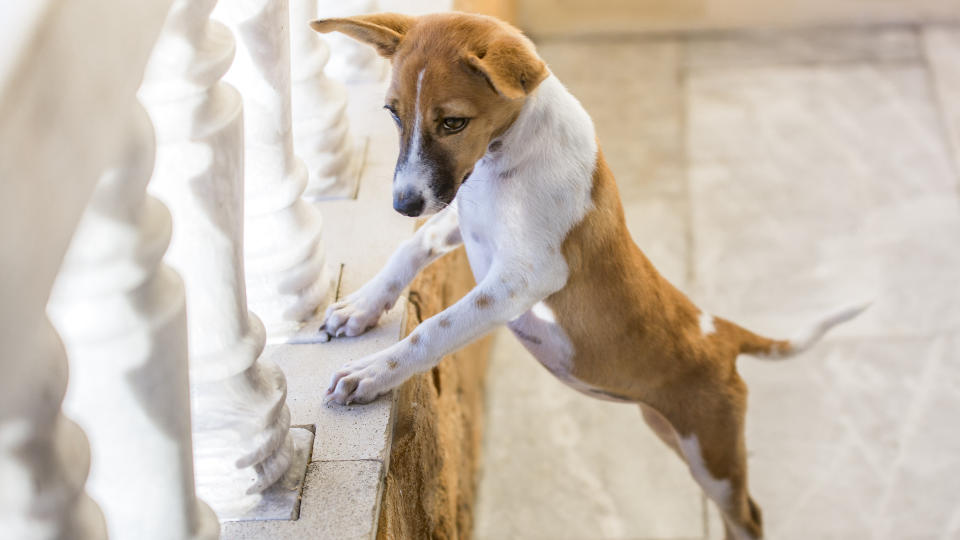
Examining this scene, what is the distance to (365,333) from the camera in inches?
69.2

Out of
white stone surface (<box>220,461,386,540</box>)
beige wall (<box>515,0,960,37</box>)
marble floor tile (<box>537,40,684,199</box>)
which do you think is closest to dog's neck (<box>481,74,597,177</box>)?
white stone surface (<box>220,461,386,540</box>)

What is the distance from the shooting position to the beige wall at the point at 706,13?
170 inches

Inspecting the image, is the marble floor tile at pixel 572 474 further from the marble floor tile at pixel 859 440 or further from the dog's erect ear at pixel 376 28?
the dog's erect ear at pixel 376 28

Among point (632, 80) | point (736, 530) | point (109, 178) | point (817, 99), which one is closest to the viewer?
point (109, 178)

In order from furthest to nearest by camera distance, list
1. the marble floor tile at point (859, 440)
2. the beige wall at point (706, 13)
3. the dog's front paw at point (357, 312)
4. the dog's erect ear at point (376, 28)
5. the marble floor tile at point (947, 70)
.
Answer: the beige wall at point (706, 13) < the marble floor tile at point (947, 70) < the marble floor tile at point (859, 440) < the dog's front paw at point (357, 312) < the dog's erect ear at point (376, 28)

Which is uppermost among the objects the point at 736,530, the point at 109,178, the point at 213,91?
the point at 109,178

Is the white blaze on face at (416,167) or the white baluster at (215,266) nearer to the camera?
the white baluster at (215,266)

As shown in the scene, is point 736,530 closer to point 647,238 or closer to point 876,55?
point 647,238

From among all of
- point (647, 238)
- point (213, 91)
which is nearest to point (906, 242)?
point (647, 238)

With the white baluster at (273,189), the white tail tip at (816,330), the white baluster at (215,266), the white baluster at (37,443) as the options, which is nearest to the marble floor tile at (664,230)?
the white tail tip at (816,330)

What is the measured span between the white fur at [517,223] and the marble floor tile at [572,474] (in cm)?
114

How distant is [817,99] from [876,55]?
0.46 meters

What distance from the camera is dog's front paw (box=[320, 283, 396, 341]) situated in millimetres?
1735

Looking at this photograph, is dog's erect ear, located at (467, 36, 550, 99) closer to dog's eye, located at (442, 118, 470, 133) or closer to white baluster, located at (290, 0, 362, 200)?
dog's eye, located at (442, 118, 470, 133)
